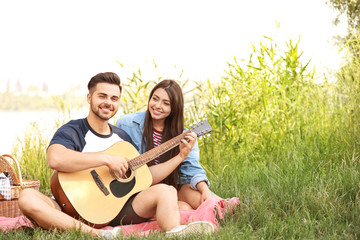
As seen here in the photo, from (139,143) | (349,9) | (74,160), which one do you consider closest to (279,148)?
(139,143)

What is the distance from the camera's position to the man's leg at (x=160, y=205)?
9.07ft

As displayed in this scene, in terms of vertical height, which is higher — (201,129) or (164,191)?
(201,129)

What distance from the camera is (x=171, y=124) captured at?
3.39 m

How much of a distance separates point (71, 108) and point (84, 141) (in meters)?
2.64

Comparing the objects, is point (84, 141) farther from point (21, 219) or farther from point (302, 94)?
point (302, 94)

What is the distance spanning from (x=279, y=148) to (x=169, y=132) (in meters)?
1.59

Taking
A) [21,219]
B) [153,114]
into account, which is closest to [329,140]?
[153,114]

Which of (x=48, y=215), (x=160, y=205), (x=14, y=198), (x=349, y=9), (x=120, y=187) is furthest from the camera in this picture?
(x=349, y=9)

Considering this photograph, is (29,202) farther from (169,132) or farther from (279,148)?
(279,148)

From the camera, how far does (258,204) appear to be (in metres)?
3.09

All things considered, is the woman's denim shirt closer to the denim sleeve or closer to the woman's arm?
the denim sleeve

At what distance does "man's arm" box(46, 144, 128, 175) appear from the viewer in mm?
2691

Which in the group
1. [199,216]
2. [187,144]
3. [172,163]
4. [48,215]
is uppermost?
[187,144]

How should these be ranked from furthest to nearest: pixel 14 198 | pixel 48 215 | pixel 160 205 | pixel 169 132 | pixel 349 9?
pixel 349 9
pixel 14 198
pixel 169 132
pixel 160 205
pixel 48 215
